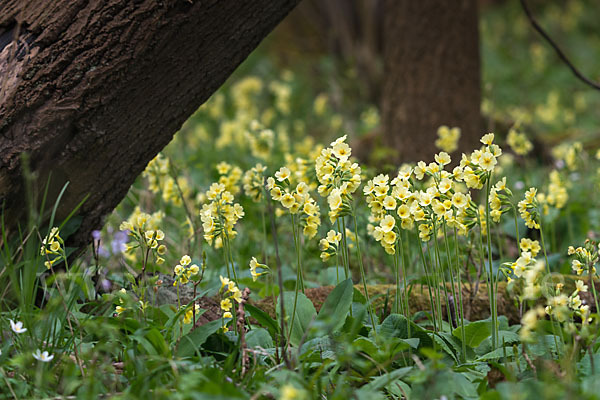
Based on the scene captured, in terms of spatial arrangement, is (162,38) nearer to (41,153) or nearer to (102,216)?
(41,153)

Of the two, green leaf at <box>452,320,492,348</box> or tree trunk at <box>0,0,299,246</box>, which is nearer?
green leaf at <box>452,320,492,348</box>

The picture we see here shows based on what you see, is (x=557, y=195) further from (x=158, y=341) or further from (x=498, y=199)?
(x=158, y=341)

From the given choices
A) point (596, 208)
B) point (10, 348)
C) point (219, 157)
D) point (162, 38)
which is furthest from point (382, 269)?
point (219, 157)

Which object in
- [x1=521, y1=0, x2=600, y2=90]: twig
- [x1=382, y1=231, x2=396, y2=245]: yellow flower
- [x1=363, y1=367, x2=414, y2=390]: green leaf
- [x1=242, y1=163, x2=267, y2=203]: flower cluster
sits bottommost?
[x1=363, y1=367, x2=414, y2=390]: green leaf

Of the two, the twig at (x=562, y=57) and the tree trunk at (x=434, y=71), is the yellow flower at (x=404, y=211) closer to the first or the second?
the twig at (x=562, y=57)

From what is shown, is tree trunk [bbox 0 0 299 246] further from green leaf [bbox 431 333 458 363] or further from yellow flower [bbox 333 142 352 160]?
green leaf [bbox 431 333 458 363]

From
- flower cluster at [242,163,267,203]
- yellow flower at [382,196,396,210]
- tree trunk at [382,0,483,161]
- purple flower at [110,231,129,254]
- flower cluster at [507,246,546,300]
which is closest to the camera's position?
flower cluster at [507,246,546,300]

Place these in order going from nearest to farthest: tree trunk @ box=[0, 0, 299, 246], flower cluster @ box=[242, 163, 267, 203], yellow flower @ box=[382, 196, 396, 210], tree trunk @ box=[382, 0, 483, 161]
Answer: yellow flower @ box=[382, 196, 396, 210], tree trunk @ box=[0, 0, 299, 246], flower cluster @ box=[242, 163, 267, 203], tree trunk @ box=[382, 0, 483, 161]

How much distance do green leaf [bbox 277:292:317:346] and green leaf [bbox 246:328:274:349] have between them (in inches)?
2.9

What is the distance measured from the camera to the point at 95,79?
239 cm

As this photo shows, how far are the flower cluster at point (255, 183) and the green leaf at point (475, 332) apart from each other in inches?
37.0

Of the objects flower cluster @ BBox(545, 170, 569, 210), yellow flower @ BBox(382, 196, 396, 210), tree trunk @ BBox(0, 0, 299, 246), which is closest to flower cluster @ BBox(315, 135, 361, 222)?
yellow flower @ BBox(382, 196, 396, 210)

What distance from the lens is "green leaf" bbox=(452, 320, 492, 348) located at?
84.9 inches

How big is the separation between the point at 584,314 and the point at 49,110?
1.92 metres
